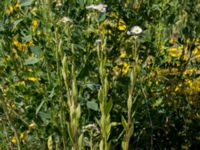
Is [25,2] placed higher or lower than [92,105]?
higher

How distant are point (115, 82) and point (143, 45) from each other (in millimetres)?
291

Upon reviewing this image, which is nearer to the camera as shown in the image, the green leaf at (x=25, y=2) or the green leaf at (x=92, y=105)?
the green leaf at (x=25, y=2)

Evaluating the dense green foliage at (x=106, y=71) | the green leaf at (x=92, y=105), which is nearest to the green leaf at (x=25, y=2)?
the dense green foliage at (x=106, y=71)

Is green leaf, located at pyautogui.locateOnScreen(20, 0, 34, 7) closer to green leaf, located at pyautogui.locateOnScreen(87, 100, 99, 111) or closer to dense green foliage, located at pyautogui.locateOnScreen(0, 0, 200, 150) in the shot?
dense green foliage, located at pyautogui.locateOnScreen(0, 0, 200, 150)

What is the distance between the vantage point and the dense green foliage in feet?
6.34

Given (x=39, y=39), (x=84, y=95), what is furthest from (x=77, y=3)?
(x=84, y=95)

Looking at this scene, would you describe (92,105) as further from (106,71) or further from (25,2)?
(25,2)

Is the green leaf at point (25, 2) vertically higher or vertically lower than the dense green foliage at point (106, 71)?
higher

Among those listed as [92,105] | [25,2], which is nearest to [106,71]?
[92,105]

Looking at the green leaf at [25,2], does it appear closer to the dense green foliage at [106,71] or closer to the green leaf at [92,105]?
the dense green foliage at [106,71]

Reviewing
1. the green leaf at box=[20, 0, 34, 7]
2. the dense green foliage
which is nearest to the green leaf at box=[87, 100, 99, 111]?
the dense green foliage

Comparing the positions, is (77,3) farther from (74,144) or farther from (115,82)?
(74,144)

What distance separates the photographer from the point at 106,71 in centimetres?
221

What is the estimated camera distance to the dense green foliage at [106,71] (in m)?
1.93
